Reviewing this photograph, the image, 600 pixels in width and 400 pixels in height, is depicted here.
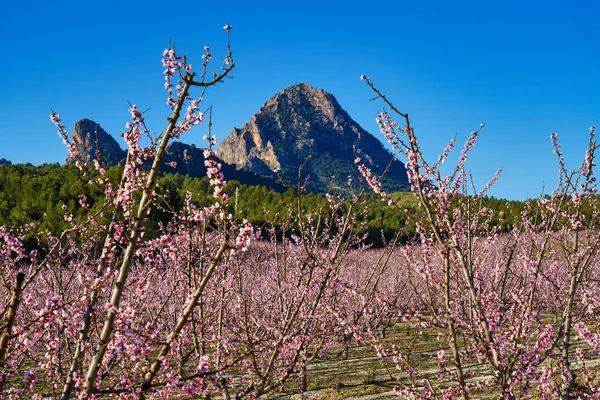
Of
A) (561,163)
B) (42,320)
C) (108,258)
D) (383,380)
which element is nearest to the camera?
(42,320)

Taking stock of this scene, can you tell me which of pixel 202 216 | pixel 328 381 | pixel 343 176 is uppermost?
pixel 343 176

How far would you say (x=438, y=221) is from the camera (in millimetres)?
3998

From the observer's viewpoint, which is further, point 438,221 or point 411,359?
point 411,359

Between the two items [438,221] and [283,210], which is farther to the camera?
[283,210]

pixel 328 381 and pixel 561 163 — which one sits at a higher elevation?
pixel 561 163

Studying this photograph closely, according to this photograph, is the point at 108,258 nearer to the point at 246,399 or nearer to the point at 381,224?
the point at 246,399

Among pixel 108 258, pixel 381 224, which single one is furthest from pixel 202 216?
pixel 381 224

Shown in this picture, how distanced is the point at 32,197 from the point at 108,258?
97.9ft

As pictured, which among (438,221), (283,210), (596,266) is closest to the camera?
(438,221)

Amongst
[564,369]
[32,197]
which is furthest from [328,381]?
[32,197]

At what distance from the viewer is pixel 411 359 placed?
10172mm

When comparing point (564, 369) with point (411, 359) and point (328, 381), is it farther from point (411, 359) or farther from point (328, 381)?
point (411, 359)

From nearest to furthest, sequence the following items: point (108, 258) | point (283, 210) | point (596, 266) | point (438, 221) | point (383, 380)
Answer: point (108, 258)
point (438, 221)
point (383, 380)
point (596, 266)
point (283, 210)

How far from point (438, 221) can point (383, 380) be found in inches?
220
